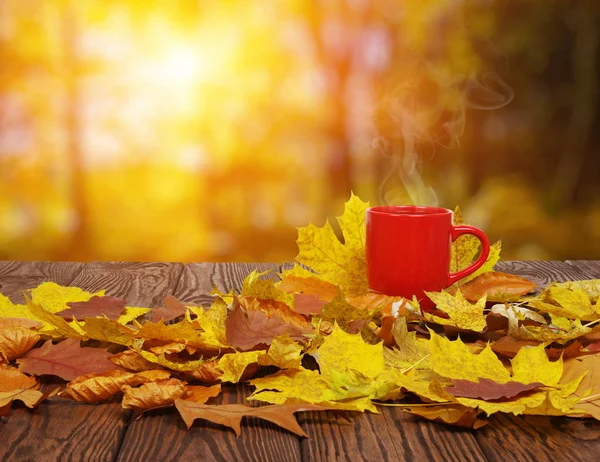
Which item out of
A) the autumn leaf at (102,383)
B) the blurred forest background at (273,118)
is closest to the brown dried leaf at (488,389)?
the autumn leaf at (102,383)

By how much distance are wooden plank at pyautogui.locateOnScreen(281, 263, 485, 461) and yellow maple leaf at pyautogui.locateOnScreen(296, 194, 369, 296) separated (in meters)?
0.32

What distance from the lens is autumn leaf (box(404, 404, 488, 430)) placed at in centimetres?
45

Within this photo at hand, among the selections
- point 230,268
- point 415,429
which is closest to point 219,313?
point 415,429

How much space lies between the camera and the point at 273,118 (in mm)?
3227

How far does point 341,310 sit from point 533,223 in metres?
2.86

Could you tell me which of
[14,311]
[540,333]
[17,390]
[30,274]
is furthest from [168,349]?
[30,274]

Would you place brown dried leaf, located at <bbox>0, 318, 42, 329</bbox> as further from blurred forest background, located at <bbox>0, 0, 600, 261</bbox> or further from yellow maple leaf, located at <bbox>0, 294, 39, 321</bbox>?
blurred forest background, located at <bbox>0, 0, 600, 261</bbox>

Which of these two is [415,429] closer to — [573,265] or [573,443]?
[573,443]

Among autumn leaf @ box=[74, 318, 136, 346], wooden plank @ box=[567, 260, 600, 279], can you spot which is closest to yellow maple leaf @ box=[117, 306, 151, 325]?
autumn leaf @ box=[74, 318, 136, 346]

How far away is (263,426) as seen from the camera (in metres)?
0.45

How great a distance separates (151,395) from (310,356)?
16 centimetres

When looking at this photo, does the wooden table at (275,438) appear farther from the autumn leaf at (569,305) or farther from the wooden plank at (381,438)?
the autumn leaf at (569,305)

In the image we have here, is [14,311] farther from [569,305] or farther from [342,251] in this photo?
[569,305]

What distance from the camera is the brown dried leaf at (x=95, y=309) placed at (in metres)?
0.69
